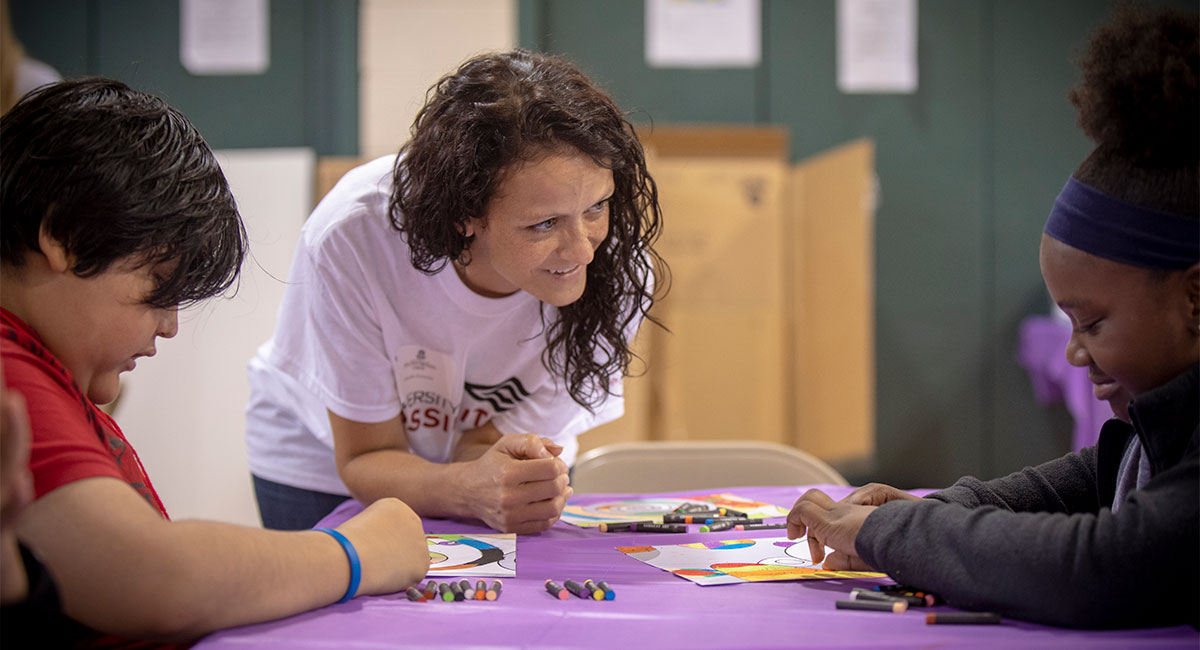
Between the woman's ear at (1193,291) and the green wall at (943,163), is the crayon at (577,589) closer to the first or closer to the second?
the woman's ear at (1193,291)

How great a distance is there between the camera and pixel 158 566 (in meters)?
0.84

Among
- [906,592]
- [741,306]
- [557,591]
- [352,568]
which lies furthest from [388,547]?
[741,306]

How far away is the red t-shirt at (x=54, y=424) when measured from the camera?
0.84m

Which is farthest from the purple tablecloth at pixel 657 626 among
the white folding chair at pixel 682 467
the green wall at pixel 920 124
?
the green wall at pixel 920 124

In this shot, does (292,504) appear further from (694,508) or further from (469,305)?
(694,508)

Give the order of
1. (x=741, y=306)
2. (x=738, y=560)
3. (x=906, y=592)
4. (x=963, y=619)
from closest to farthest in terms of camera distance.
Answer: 1. (x=963, y=619)
2. (x=906, y=592)
3. (x=738, y=560)
4. (x=741, y=306)

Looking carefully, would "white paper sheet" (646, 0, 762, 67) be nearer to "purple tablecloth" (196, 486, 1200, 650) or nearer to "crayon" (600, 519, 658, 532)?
"crayon" (600, 519, 658, 532)

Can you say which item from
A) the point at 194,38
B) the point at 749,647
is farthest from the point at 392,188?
the point at 194,38

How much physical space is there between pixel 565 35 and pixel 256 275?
1.94m

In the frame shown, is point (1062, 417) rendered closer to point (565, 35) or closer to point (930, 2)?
point (930, 2)

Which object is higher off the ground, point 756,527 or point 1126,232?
point 1126,232

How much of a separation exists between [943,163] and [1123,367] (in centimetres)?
434

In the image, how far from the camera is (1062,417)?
5078mm

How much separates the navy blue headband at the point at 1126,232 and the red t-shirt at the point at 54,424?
0.95 metres
